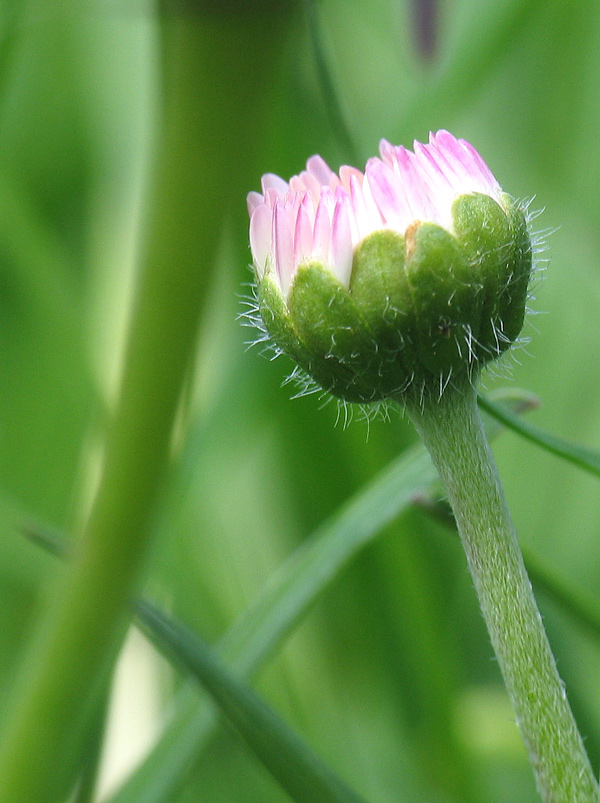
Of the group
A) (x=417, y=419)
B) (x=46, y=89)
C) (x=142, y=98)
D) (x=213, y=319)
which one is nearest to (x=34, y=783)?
(x=417, y=419)

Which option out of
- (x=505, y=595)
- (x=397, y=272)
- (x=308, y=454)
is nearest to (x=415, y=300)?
(x=397, y=272)

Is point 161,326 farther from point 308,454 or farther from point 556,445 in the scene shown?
point 308,454

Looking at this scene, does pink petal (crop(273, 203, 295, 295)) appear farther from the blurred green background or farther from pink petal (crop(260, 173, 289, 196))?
the blurred green background

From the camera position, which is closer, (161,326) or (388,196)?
(161,326)

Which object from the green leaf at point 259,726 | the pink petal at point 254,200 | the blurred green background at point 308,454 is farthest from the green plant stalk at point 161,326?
the blurred green background at point 308,454

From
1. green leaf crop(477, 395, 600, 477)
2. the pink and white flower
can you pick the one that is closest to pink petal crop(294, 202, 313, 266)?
the pink and white flower

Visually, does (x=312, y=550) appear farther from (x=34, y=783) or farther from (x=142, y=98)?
(x=142, y=98)
